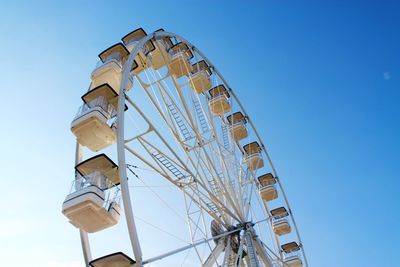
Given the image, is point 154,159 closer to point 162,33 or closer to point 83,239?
point 83,239

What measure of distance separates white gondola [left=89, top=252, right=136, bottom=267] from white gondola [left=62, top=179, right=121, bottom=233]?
89cm

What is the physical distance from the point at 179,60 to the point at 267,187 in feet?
20.8

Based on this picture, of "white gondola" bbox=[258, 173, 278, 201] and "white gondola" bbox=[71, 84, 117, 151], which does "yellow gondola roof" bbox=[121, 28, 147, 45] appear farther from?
"white gondola" bbox=[258, 173, 278, 201]

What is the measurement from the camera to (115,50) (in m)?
11.5

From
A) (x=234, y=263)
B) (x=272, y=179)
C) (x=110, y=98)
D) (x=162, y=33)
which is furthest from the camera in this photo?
(x=272, y=179)

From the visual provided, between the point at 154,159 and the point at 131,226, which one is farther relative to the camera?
the point at 154,159

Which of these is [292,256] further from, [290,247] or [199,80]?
[199,80]

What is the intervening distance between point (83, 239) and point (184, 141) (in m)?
4.49

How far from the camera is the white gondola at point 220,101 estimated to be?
15906mm

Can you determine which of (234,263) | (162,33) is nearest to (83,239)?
(234,263)

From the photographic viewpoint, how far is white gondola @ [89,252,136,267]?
7.19 m

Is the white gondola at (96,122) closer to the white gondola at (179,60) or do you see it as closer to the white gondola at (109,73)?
the white gondola at (109,73)

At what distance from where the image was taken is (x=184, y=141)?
12.3m

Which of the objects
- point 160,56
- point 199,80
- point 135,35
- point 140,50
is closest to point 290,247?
point 199,80
